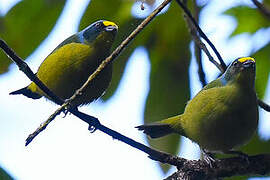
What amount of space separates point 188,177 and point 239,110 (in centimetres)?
54

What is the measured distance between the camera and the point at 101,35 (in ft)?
9.36

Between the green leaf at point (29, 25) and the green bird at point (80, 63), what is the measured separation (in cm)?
22

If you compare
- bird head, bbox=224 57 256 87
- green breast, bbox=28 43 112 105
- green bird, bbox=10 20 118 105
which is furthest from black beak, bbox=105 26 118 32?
bird head, bbox=224 57 256 87

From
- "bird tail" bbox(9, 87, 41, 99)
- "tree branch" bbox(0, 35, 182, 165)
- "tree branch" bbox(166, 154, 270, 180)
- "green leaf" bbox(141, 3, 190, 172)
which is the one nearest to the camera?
"tree branch" bbox(0, 35, 182, 165)

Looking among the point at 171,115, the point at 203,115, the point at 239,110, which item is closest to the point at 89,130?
the point at 171,115

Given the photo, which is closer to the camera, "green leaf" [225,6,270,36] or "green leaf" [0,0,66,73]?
"green leaf" [0,0,66,73]

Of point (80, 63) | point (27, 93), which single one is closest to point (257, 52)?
point (80, 63)

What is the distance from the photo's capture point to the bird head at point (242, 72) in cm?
264

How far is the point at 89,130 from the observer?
265cm

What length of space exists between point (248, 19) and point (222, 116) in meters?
0.69

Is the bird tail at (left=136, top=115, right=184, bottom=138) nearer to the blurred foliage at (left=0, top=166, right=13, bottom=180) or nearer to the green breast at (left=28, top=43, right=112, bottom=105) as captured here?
the green breast at (left=28, top=43, right=112, bottom=105)

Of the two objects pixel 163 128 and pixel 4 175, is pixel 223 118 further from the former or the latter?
pixel 4 175

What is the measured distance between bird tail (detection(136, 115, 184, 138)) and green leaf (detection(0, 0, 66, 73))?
81cm

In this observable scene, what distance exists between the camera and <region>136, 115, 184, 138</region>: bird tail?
278cm
